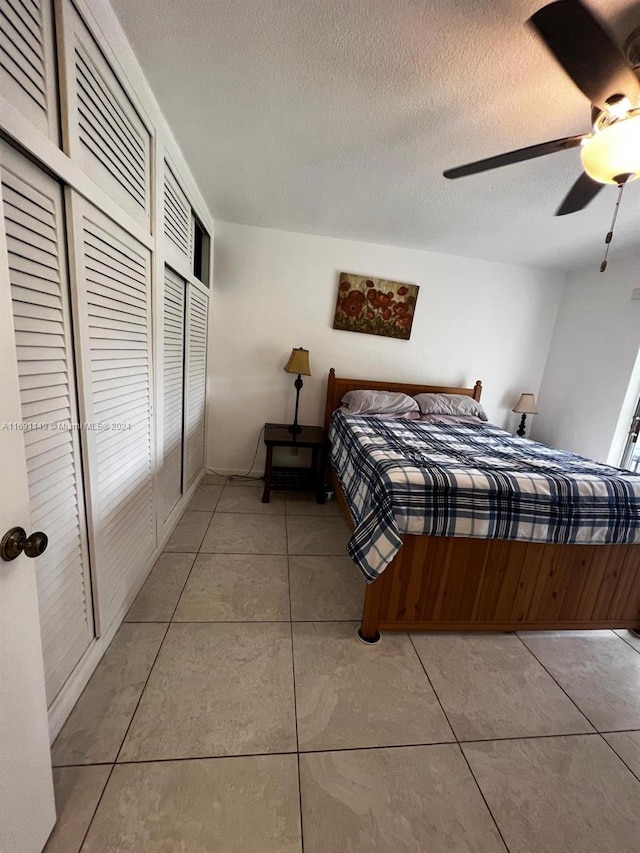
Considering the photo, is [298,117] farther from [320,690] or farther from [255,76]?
[320,690]

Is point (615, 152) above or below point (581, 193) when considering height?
below

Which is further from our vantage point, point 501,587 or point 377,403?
point 377,403

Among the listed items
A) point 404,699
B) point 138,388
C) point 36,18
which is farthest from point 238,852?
point 36,18

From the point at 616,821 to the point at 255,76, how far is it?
9.77ft

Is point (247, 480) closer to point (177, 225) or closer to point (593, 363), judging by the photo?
point (177, 225)

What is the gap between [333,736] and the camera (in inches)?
46.3

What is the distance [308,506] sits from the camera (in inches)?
115

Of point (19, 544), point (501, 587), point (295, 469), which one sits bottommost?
point (295, 469)

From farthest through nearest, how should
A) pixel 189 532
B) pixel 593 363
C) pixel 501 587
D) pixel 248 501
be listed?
pixel 593 363
pixel 248 501
pixel 189 532
pixel 501 587

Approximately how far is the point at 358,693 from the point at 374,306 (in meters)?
2.98

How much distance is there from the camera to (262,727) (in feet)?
3.89

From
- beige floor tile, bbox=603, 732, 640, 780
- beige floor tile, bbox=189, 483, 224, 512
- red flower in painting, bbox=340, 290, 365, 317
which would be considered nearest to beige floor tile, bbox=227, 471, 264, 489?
beige floor tile, bbox=189, 483, 224, 512

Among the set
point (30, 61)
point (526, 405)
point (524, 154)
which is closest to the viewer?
point (30, 61)

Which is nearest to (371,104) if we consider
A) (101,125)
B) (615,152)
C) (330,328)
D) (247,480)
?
(615,152)
